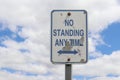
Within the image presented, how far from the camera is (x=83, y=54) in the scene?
1402 centimetres

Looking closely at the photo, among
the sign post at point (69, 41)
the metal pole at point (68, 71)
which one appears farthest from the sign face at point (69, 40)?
the metal pole at point (68, 71)

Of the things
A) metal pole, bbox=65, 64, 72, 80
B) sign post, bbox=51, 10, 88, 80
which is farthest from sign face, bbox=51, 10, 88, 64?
metal pole, bbox=65, 64, 72, 80

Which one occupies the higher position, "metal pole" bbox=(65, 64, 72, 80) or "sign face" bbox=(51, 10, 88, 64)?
"sign face" bbox=(51, 10, 88, 64)

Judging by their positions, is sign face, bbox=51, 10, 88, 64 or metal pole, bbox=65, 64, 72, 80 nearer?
metal pole, bbox=65, 64, 72, 80

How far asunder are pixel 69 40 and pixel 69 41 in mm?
30

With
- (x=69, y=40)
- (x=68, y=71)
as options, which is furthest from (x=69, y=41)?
(x=68, y=71)

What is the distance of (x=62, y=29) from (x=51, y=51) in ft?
2.07

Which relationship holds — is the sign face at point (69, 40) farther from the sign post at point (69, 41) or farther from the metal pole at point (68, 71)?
the metal pole at point (68, 71)

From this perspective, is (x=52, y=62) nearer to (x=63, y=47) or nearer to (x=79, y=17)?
(x=63, y=47)

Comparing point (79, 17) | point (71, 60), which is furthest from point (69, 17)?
point (71, 60)

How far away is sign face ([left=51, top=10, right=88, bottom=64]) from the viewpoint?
551 inches

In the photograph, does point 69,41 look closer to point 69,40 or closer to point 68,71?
point 69,40

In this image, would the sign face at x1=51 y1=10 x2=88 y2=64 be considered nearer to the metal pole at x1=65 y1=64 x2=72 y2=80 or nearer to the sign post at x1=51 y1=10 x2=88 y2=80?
the sign post at x1=51 y1=10 x2=88 y2=80

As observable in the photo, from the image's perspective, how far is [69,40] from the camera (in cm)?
1410
